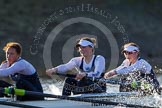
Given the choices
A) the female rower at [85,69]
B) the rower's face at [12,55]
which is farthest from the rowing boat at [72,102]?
the rower's face at [12,55]

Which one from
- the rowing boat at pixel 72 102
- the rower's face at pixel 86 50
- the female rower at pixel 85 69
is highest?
the rower's face at pixel 86 50

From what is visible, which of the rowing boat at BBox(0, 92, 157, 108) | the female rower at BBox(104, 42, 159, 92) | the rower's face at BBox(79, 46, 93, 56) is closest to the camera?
the rowing boat at BBox(0, 92, 157, 108)

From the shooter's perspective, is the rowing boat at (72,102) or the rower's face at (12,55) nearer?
the rowing boat at (72,102)

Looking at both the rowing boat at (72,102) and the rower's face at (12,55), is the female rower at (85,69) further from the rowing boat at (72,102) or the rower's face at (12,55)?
the rower's face at (12,55)

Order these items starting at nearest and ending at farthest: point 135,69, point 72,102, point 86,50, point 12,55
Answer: point 72,102, point 12,55, point 86,50, point 135,69

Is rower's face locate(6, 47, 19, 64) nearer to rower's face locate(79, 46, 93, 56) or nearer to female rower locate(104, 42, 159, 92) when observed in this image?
rower's face locate(79, 46, 93, 56)

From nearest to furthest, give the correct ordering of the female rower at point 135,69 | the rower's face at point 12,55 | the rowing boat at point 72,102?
the rowing boat at point 72,102 → the rower's face at point 12,55 → the female rower at point 135,69

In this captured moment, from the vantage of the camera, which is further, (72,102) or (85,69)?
(85,69)

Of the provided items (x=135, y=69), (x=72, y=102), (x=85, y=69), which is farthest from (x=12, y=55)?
(x=135, y=69)

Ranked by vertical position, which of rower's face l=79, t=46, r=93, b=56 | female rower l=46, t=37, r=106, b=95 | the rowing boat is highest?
rower's face l=79, t=46, r=93, b=56

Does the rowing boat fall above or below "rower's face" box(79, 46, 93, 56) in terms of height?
below

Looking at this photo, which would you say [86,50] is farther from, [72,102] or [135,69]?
Answer: [72,102]

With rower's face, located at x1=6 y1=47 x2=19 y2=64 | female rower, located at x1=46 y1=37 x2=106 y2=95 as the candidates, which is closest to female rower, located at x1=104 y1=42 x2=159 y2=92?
female rower, located at x1=46 y1=37 x2=106 y2=95

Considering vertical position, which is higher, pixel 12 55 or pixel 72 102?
pixel 12 55
